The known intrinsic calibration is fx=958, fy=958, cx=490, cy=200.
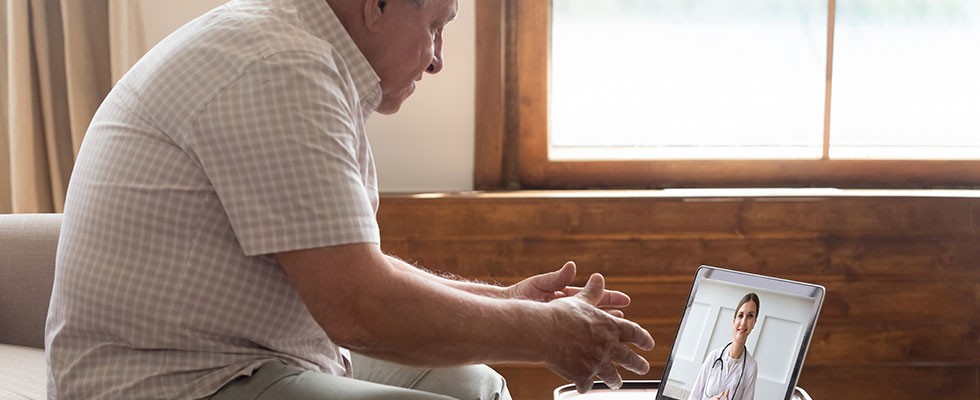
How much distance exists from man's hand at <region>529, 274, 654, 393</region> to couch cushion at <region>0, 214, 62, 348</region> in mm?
1070

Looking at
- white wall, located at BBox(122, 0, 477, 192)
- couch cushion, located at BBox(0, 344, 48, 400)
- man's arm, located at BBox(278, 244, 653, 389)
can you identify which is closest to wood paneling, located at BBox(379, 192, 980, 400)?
white wall, located at BBox(122, 0, 477, 192)

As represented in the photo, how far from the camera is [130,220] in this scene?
3.46ft

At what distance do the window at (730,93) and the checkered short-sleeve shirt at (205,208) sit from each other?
134cm

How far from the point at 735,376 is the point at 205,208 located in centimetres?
74

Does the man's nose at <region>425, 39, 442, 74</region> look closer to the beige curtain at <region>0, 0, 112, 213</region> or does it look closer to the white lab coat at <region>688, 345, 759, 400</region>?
the white lab coat at <region>688, 345, 759, 400</region>

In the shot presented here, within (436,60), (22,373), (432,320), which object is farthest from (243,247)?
(22,373)

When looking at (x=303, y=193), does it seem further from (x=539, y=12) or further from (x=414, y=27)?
(x=539, y=12)

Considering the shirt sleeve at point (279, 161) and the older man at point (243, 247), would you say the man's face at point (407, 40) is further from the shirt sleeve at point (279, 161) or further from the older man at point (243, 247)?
Result: the shirt sleeve at point (279, 161)

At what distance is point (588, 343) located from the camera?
118 cm

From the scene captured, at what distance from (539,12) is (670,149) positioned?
1.64 ft

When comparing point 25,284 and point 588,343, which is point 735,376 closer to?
point 588,343

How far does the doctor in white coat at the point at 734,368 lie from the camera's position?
4.28ft

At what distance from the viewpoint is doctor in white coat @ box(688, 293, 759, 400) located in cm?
131

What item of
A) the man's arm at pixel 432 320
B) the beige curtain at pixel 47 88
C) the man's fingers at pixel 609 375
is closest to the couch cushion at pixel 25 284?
the beige curtain at pixel 47 88
